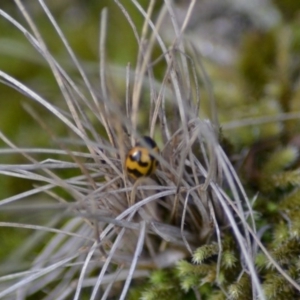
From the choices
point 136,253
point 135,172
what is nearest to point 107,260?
point 136,253

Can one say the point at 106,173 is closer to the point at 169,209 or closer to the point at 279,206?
the point at 169,209

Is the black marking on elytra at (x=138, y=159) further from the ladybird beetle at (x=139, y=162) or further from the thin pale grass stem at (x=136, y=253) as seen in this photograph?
the thin pale grass stem at (x=136, y=253)

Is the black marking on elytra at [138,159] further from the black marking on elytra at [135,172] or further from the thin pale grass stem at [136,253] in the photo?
the thin pale grass stem at [136,253]

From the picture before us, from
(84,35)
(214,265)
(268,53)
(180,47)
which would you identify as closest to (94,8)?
(84,35)

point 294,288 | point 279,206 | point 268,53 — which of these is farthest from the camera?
point 268,53

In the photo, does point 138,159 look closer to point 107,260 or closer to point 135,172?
point 135,172

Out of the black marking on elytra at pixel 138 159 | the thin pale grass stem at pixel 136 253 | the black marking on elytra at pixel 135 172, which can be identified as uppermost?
the black marking on elytra at pixel 138 159

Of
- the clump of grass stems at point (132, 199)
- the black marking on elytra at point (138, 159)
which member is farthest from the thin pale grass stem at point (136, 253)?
the black marking on elytra at point (138, 159)

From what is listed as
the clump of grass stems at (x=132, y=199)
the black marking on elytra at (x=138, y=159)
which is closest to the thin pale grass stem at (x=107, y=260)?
the clump of grass stems at (x=132, y=199)

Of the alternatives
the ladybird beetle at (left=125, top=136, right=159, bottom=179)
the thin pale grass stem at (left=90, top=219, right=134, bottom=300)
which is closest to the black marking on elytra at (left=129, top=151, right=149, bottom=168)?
the ladybird beetle at (left=125, top=136, right=159, bottom=179)

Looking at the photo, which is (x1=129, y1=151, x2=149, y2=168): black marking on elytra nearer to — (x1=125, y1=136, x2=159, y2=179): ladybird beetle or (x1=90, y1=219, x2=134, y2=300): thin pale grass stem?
(x1=125, y1=136, x2=159, y2=179): ladybird beetle

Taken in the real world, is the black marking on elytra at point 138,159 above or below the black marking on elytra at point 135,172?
above
